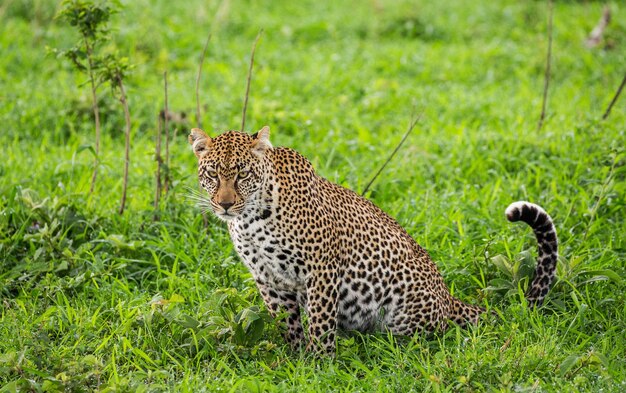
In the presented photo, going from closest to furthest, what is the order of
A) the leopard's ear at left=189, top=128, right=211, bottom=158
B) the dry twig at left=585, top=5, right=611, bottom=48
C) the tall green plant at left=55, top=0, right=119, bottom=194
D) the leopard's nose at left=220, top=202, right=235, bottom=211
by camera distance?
the leopard's nose at left=220, top=202, right=235, bottom=211
the leopard's ear at left=189, top=128, right=211, bottom=158
the tall green plant at left=55, top=0, right=119, bottom=194
the dry twig at left=585, top=5, right=611, bottom=48

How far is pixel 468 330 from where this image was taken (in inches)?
234

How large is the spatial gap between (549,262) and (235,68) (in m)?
6.42

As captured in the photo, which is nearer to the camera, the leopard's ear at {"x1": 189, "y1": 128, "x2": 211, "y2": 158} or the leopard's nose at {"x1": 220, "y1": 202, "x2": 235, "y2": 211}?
the leopard's nose at {"x1": 220, "y1": 202, "x2": 235, "y2": 211}

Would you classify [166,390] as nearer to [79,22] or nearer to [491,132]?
[79,22]

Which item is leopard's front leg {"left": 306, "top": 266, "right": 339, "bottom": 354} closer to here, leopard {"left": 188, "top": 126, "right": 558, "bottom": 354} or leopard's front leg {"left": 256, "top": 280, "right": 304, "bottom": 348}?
leopard {"left": 188, "top": 126, "right": 558, "bottom": 354}

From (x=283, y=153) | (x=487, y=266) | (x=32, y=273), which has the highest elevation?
(x=283, y=153)

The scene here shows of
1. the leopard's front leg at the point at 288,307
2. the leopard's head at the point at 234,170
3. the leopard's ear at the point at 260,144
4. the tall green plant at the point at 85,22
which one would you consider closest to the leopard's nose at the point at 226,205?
the leopard's head at the point at 234,170

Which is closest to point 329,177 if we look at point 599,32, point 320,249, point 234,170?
point 320,249

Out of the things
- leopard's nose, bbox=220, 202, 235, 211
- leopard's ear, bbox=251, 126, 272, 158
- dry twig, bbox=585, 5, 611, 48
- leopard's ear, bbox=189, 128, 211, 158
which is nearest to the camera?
leopard's nose, bbox=220, 202, 235, 211

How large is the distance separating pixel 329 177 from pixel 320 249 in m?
2.75

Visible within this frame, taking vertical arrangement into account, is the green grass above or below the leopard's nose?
below

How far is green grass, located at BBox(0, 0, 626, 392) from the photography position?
18.1ft

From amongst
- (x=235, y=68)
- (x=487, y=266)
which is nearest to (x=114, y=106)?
(x=235, y=68)

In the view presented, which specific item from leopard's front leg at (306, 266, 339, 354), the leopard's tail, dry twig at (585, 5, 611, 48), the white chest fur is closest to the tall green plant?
the white chest fur
